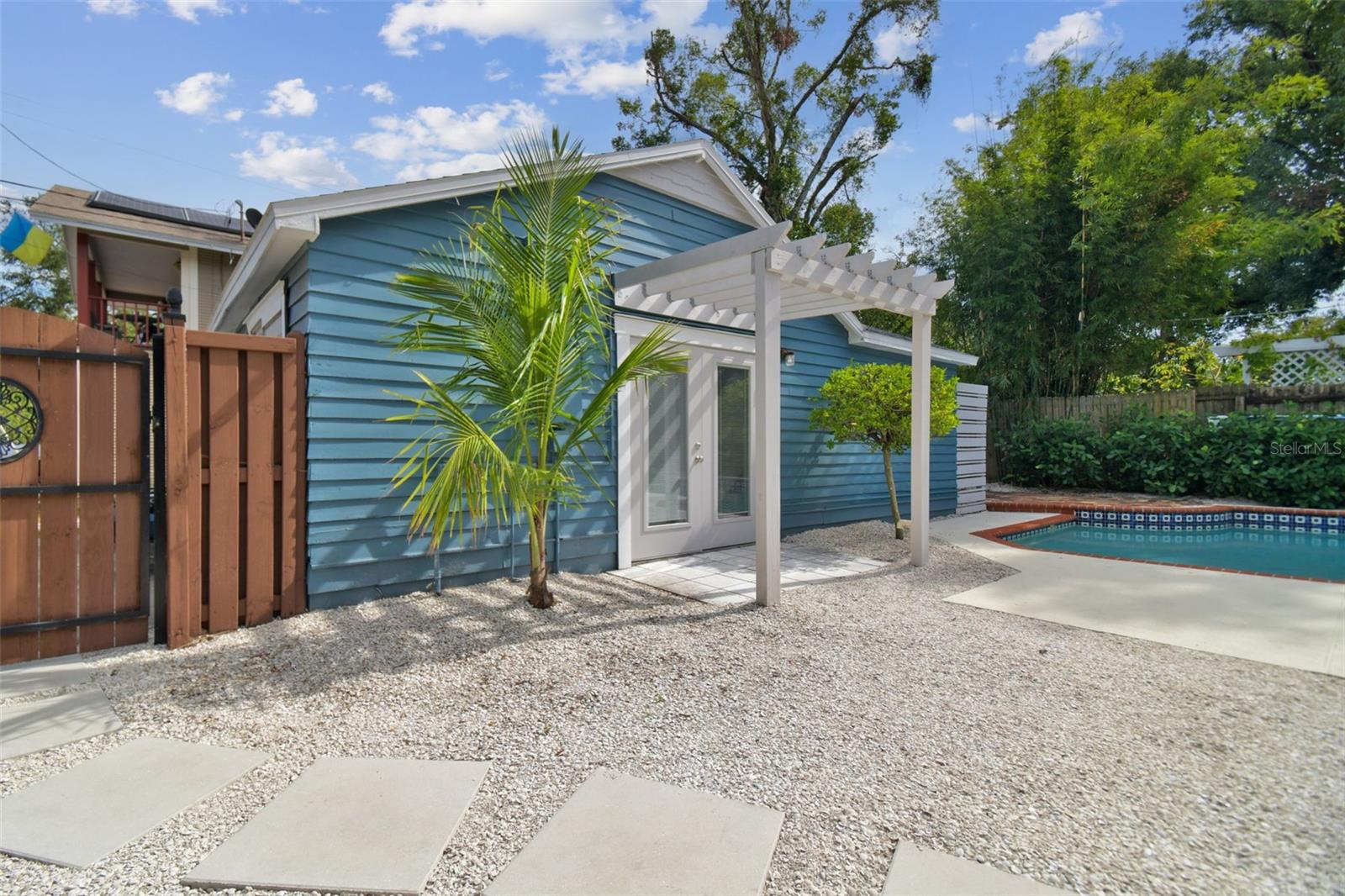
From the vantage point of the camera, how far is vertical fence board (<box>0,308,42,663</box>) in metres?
2.94

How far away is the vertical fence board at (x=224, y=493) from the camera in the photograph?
337 cm

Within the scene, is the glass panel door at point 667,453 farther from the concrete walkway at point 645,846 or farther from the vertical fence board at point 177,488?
the concrete walkway at point 645,846

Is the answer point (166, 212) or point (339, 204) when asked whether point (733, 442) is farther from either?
point (166, 212)

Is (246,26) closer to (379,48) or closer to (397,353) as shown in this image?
(379,48)

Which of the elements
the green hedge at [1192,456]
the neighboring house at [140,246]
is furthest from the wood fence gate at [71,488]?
the green hedge at [1192,456]

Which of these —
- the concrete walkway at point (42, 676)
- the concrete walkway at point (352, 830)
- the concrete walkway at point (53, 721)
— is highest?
the concrete walkway at point (42, 676)

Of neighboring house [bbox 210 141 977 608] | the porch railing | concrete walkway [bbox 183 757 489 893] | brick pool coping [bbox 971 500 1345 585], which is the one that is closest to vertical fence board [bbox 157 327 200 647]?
neighboring house [bbox 210 141 977 608]

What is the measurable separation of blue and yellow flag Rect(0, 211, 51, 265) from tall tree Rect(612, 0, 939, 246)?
10806 millimetres

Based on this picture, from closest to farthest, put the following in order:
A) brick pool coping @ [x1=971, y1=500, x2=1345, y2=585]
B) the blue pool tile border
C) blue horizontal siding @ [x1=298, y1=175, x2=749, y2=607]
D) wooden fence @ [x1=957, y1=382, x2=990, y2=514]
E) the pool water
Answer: blue horizontal siding @ [x1=298, y1=175, x2=749, y2=607] < the pool water < brick pool coping @ [x1=971, y1=500, x2=1345, y2=585] < the blue pool tile border < wooden fence @ [x1=957, y1=382, x2=990, y2=514]

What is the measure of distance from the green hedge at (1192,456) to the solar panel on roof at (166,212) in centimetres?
1263

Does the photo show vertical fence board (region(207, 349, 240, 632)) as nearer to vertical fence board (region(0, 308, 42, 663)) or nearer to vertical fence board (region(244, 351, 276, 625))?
vertical fence board (region(244, 351, 276, 625))

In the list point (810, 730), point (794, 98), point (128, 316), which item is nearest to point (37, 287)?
point (128, 316)

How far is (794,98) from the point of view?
47.8ft

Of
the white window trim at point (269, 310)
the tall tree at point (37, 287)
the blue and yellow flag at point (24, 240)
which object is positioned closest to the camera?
the white window trim at point (269, 310)
